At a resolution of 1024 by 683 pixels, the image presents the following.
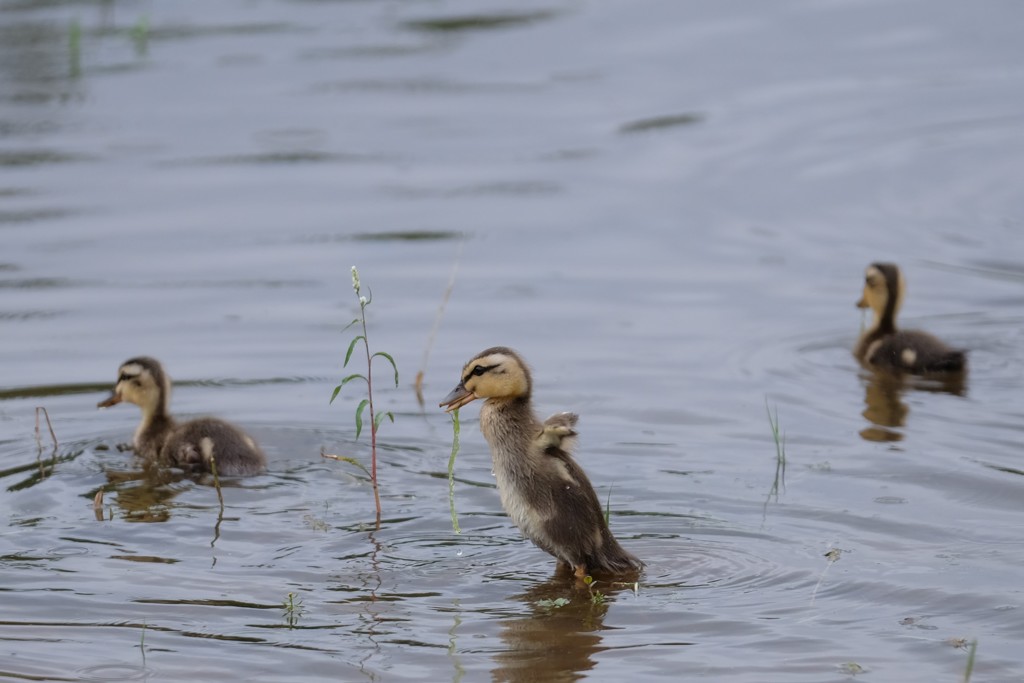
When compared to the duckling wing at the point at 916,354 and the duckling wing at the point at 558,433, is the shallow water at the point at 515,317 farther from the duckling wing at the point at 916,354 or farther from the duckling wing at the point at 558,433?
the duckling wing at the point at 558,433

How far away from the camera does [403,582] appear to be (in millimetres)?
6273

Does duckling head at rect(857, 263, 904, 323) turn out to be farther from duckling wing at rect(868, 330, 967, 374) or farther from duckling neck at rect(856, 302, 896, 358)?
duckling wing at rect(868, 330, 967, 374)

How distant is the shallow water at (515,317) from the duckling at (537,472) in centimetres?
17

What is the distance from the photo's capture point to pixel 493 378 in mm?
6578

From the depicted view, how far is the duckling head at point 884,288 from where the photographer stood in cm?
987

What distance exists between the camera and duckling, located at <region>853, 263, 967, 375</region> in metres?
9.34

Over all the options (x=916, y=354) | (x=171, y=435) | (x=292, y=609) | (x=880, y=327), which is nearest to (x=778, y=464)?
(x=916, y=354)

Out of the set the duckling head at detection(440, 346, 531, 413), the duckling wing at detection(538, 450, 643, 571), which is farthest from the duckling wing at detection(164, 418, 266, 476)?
the duckling wing at detection(538, 450, 643, 571)

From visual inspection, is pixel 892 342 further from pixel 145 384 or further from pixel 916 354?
pixel 145 384

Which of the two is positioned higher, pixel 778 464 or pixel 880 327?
pixel 880 327

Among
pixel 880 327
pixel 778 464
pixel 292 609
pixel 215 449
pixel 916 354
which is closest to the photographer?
pixel 292 609

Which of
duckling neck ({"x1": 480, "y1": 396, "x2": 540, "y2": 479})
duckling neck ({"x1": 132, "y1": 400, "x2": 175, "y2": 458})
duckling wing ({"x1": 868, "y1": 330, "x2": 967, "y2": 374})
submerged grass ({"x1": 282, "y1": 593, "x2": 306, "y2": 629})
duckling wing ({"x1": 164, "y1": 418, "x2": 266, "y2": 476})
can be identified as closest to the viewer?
submerged grass ({"x1": 282, "y1": 593, "x2": 306, "y2": 629})

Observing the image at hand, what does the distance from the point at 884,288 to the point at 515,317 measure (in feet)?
7.31

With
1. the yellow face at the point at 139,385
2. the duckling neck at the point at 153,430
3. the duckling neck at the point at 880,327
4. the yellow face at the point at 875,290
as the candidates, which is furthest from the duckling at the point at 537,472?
the yellow face at the point at 875,290
